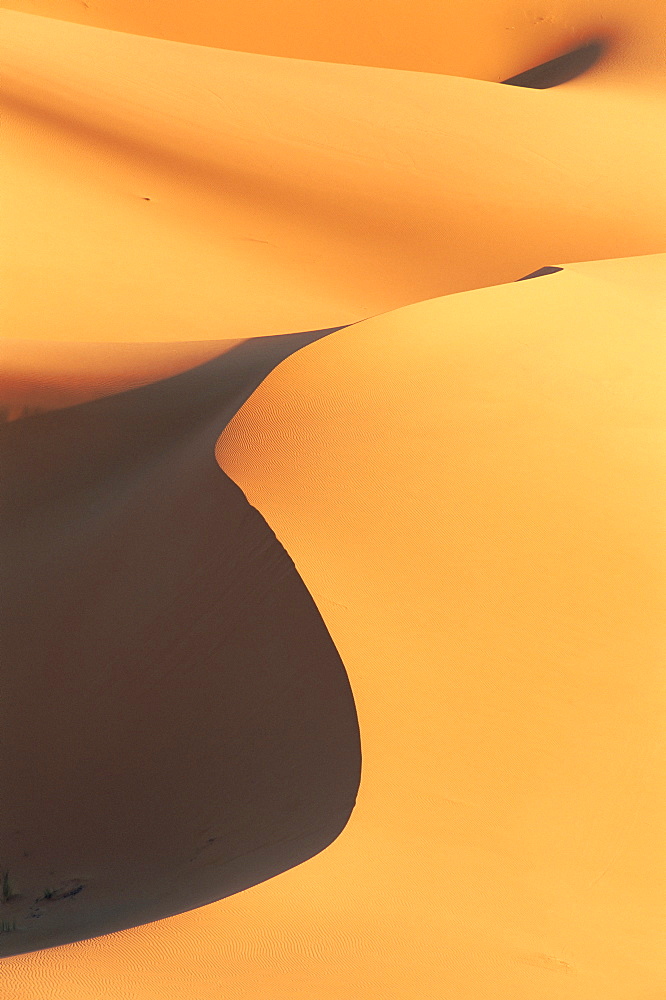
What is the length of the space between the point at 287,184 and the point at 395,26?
649 cm

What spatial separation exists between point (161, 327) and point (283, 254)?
2.41 metres

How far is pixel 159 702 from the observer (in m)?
4.97

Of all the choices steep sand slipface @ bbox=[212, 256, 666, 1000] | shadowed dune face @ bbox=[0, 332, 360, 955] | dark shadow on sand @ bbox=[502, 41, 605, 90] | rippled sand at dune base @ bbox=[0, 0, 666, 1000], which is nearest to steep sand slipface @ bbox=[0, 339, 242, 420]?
rippled sand at dune base @ bbox=[0, 0, 666, 1000]

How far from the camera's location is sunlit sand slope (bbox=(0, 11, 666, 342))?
37.1 ft

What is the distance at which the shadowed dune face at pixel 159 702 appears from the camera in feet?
13.4

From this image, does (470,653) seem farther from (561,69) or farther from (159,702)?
(561,69)

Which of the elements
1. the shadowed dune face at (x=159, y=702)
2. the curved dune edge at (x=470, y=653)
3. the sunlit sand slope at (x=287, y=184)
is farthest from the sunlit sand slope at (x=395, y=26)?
the shadowed dune face at (x=159, y=702)

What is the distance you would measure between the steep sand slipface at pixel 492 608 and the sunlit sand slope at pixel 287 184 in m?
4.87

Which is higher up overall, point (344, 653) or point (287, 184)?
point (287, 184)

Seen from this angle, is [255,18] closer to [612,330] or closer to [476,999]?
[612,330]

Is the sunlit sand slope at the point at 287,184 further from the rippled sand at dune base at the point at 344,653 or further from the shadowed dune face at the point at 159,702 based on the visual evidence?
the shadowed dune face at the point at 159,702

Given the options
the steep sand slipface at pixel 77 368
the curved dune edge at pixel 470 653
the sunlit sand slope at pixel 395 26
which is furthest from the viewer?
the sunlit sand slope at pixel 395 26

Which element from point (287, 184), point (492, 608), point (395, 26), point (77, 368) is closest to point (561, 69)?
point (395, 26)

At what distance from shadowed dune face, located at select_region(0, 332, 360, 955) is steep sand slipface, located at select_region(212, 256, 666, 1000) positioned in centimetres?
19
